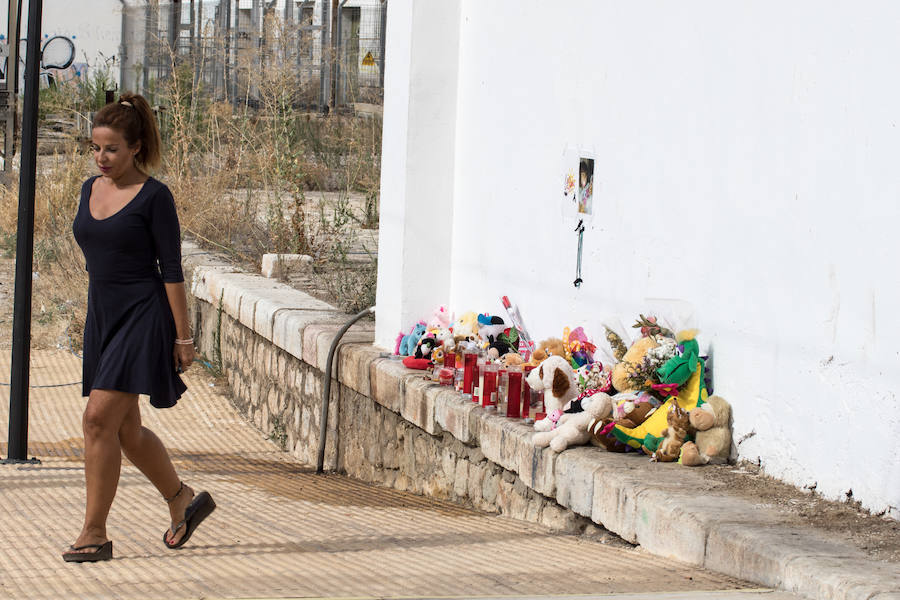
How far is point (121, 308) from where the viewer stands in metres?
3.93

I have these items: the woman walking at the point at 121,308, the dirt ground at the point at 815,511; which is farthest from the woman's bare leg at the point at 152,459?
the dirt ground at the point at 815,511

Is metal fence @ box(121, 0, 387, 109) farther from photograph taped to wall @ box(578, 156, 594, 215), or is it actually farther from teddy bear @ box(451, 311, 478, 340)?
photograph taped to wall @ box(578, 156, 594, 215)

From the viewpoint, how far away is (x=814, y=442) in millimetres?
3840

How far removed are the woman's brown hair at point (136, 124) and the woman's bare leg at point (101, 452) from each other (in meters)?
0.81

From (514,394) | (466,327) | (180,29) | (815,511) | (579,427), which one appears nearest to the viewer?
(815,511)

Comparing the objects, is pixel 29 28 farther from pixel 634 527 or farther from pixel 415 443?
pixel 634 527

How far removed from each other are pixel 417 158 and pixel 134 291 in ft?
8.15

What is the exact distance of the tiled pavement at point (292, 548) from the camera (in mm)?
3355

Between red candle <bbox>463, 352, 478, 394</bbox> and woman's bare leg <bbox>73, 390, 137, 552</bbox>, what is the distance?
1771 mm

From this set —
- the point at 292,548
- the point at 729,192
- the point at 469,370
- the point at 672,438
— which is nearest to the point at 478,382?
the point at 469,370

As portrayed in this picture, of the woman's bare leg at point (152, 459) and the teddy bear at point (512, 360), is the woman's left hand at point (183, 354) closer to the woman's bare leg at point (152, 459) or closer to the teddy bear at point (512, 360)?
the woman's bare leg at point (152, 459)

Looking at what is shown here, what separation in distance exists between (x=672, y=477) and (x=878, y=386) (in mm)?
767

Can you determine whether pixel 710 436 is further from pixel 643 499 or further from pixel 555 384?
pixel 555 384

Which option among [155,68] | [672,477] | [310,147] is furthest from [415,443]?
[155,68]
